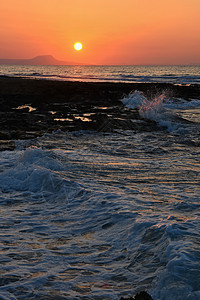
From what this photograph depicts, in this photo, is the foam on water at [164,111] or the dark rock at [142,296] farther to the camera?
the foam on water at [164,111]

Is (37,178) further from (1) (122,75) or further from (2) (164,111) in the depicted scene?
(1) (122,75)

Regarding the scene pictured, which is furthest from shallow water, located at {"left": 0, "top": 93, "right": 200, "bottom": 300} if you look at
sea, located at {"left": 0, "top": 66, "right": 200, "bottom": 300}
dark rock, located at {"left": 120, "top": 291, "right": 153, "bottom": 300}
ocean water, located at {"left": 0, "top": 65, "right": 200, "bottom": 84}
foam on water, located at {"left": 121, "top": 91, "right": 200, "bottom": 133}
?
ocean water, located at {"left": 0, "top": 65, "right": 200, "bottom": 84}

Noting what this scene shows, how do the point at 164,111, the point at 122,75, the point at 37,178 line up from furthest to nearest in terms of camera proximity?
the point at 122,75
the point at 164,111
the point at 37,178

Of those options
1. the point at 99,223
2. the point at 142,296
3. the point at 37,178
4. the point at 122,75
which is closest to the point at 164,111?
the point at 37,178

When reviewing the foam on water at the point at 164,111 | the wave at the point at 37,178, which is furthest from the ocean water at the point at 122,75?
the wave at the point at 37,178

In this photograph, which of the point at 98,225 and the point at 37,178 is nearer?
the point at 98,225

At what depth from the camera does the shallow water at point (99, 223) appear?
3295 mm

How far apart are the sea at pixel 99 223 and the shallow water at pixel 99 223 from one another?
1 centimetres

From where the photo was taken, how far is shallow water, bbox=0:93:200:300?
3295 millimetres

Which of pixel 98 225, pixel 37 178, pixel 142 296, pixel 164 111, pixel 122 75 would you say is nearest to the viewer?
pixel 142 296

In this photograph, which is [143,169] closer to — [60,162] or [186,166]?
[186,166]

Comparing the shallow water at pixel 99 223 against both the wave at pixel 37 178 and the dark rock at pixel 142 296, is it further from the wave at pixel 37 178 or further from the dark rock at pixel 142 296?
the dark rock at pixel 142 296

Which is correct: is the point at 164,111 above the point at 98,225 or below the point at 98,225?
above

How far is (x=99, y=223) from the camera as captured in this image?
15.7 ft
